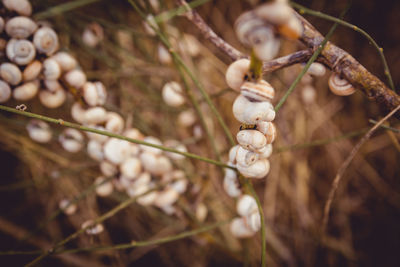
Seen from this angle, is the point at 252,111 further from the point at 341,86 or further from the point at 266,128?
the point at 341,86

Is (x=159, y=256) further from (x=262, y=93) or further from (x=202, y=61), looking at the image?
(x=262, y=93)

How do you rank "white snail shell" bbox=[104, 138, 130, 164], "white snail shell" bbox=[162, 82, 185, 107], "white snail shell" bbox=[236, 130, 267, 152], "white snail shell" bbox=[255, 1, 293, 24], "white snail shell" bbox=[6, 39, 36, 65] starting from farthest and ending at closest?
"white snail shell" bbox=[162, 82, 185, 107] < "white snail shell" bbox=[104, 138, 130, 164] < "white snail shell" bbox=[6, 39, 36, 65] < "white snail shell" bbox=[236, 130, 267, 152] < "white snail shell" bbox=[255, 1, 293, 24]

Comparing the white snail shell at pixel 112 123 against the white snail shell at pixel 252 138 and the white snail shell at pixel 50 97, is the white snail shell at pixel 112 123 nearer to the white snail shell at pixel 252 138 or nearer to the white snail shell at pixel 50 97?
the white snail shell at pixel 50 97

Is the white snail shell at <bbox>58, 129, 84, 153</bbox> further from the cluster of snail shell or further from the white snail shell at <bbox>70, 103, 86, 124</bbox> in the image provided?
the white snail shell at <bbox>70, 103, 86, 124</bbox>

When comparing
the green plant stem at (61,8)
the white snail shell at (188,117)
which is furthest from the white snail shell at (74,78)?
the white snail shell at (188,117)

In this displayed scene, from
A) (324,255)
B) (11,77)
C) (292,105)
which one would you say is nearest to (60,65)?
(11,77)

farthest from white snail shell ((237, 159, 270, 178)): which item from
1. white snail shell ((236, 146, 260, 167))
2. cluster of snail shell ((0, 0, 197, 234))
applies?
cluster of snail shell ((0, 0, 197, 234))
